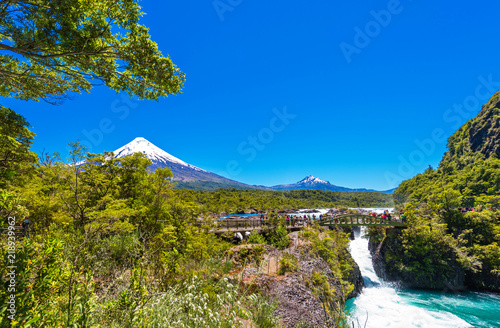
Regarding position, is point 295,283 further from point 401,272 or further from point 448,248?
point 448,248

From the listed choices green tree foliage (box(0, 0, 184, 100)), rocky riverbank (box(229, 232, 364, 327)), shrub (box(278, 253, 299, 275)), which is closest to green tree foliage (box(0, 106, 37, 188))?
green tree foliage (box(0, 0, 184, 100))

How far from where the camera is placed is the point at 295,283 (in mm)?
7508

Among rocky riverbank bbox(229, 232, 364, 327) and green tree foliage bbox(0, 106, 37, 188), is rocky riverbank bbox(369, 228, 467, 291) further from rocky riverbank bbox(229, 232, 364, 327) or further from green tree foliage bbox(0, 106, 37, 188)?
green tree foliage bbox(0, 106, 37, 188)

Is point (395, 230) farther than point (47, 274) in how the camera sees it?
Yes

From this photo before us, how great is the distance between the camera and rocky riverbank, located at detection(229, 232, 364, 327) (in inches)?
234

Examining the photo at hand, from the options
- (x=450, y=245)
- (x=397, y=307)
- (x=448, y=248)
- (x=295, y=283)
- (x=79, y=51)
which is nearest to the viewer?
(x=79, y=51)

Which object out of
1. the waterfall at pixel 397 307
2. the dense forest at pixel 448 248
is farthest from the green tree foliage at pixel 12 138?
the dense forest at pixel 448 248

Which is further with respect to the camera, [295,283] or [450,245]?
[450,245]

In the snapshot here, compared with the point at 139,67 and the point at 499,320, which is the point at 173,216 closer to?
the point at 139,67

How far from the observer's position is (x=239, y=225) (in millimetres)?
19109

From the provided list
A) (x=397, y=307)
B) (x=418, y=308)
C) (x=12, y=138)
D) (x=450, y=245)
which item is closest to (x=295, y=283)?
(x=12, y=138)

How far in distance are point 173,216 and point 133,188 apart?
2683mm

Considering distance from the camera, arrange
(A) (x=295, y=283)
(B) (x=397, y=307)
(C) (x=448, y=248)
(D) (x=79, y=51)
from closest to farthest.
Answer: (D) (x=79, y=51), (A) (x=295, y=283), (B) (x=397, y=307), (C) (x=448, y=248)

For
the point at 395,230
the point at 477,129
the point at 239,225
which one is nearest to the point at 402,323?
the point at 395,230
